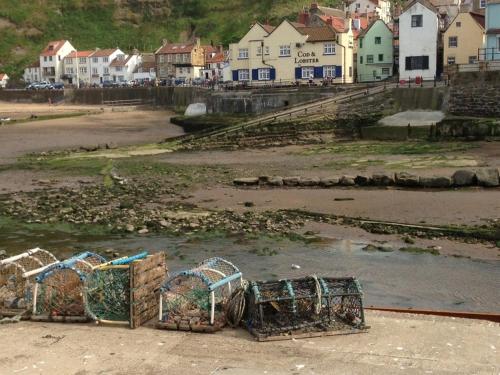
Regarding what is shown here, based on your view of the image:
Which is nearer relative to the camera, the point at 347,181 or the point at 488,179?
the point at 488,179

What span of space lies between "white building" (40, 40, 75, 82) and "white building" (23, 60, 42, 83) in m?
1.13

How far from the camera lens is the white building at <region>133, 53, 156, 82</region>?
3878 inches

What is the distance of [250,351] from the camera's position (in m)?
7.88

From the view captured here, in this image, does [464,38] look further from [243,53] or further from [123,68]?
[123,68]

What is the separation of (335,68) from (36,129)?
2555 centimetres

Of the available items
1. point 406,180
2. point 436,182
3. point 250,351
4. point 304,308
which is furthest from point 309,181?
point 250,351

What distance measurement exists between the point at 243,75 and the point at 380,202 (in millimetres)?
41928

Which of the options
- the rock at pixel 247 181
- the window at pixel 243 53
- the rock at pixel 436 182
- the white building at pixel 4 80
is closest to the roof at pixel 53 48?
the white building at pixel 4 80

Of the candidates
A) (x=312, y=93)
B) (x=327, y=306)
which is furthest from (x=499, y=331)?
(x=312, y=93)

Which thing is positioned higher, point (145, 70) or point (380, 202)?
point (145, 70)

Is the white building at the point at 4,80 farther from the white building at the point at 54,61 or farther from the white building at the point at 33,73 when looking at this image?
the white building at the point at 54,61

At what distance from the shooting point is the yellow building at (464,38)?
4894cm

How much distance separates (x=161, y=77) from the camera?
313 feet

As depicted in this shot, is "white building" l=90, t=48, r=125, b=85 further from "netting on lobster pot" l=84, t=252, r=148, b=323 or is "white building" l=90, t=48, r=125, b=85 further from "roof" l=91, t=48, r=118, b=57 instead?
"netting on lobster pot" l=84, t=252, r=148, b=323
